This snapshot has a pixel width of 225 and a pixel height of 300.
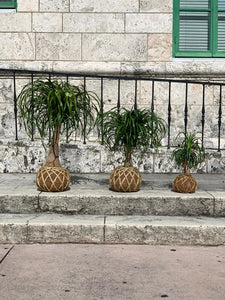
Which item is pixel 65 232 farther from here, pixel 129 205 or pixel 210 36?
pixel 210 36

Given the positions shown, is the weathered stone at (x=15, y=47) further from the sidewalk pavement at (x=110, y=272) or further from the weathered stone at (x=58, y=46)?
the sidewalk pavement at (x=110, y=272)

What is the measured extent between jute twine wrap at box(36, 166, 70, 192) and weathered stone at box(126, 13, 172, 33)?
11.2ft

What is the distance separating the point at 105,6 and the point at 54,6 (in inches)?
32.8

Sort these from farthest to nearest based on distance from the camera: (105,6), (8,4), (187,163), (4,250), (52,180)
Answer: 1. (8,4)
2. (105,6)
3. (187,163)
4. (52,180)
5. (4,250)

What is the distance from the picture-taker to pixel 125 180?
4.31m

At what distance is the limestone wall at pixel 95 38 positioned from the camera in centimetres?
679

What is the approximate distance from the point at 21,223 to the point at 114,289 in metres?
1.32

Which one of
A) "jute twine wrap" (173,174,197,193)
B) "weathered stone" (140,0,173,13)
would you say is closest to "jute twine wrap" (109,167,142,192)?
"jute twine wrap" (173,174,197,193)

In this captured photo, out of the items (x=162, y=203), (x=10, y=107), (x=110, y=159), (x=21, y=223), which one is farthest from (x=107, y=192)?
(x=10, y=107)

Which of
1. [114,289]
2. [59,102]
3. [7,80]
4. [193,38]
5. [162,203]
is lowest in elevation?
[114,289]

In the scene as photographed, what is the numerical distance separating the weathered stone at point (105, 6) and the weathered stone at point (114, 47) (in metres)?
0.41

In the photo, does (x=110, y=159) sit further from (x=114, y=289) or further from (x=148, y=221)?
(x=114, y=289)

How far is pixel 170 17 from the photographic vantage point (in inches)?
269

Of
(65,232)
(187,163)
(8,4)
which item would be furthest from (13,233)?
(8,4)
